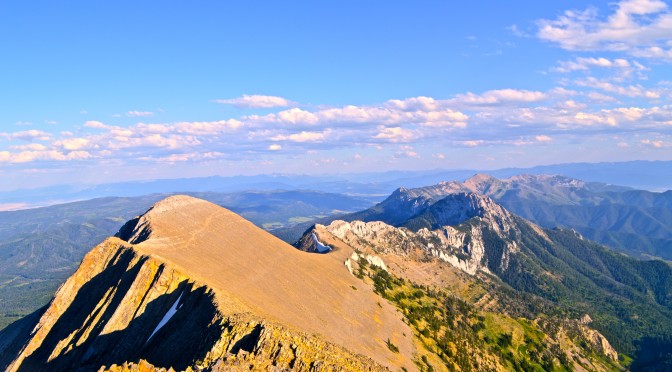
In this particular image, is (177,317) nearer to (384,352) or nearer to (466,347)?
(384,352)

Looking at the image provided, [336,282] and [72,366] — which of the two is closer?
[72,366]

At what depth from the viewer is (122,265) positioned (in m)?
70.1

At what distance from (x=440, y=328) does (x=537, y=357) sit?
70.4 meters

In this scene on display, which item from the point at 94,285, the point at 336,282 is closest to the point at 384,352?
the point at 336,282

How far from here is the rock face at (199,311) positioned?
159ft

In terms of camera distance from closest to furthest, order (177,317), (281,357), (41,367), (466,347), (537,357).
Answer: (281,357) → (177,317) → (41,367) → (466,347) → (537,357)

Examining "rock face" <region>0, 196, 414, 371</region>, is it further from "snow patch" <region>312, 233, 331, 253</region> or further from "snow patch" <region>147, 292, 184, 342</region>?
"snow patch" <region>312, 233, 331, 253</region>

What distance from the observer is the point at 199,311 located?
2208 inches

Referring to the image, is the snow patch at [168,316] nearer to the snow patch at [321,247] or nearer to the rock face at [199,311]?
the rock face at [199,311]

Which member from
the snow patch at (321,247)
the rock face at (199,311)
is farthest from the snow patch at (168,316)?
the snow patch at (321,247)

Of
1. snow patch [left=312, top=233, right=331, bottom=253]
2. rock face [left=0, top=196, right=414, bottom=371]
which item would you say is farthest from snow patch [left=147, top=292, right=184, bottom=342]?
snow patch [left=312, top=233, right=331, bottom=253]

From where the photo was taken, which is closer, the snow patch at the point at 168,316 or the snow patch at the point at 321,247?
the snow patch at the point at 168,316

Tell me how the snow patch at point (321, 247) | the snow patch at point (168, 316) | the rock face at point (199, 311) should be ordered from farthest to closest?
the snow patch at point (321, 247), the snow patch at point (168, 316), the rock face at point (199, 311)

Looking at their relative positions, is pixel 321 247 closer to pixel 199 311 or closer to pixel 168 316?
pixel 168 316
